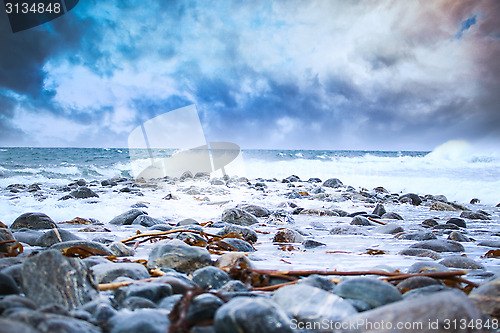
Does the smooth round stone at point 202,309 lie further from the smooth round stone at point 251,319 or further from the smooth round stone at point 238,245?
the smooth round stone at point 238,245

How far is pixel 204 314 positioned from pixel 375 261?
149 centimetres

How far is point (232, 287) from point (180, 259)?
0.41 meters

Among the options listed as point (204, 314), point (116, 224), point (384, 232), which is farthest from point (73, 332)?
point (384, 232)

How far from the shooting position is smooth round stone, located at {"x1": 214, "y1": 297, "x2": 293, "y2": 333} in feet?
2.39

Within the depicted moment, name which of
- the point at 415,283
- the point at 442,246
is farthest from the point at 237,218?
the point at 415,283

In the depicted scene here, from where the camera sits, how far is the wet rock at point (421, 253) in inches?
81.9

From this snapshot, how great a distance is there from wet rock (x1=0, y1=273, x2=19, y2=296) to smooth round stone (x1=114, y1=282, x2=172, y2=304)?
32 cm

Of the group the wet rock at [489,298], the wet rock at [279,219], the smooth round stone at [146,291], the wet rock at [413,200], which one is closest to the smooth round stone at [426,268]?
A: the wet rock at [489,298]

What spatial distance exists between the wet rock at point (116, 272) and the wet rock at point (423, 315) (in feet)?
2.91

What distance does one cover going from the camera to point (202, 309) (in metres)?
0.87

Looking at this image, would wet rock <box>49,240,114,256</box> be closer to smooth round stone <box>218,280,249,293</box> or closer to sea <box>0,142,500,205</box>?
smooth round stone <box>218,280,249,293</box>

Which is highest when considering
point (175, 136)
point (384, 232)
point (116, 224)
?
point (175, 136)

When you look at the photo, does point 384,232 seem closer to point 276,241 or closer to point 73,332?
point 276,241

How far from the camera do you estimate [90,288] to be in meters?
0.99
